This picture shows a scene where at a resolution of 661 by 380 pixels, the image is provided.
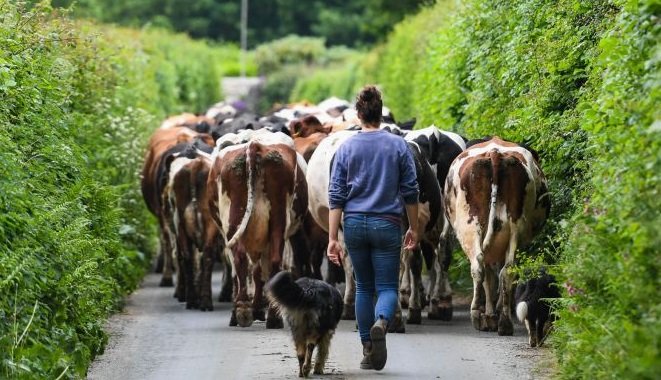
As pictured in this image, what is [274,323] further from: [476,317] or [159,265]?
[159,265]

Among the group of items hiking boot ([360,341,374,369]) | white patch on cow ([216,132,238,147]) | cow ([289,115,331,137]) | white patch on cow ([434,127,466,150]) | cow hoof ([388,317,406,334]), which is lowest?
cow hoof ([388,317,406,334])

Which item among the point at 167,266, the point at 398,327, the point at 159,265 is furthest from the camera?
the point at 159,265

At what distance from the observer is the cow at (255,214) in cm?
1538

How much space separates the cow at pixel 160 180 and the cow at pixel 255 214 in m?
3.80

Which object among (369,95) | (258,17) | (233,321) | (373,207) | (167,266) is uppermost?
(369,95)

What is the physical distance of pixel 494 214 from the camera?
14.2 m

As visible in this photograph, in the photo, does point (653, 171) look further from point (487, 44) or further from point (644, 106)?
point (487, 44)

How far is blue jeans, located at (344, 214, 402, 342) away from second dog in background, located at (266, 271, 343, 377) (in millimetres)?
386

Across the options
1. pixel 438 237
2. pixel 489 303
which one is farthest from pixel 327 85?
pixel 489 303

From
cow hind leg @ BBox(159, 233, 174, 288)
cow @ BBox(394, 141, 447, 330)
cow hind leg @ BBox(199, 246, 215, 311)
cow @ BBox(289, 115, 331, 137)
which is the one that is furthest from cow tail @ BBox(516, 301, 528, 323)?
cow hind leg @ BBox(159, 233, 174, 288)

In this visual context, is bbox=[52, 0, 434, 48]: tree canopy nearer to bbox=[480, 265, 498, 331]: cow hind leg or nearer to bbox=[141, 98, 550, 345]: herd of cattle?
bbox=[141, 98, 550, 345]: herd of cattle

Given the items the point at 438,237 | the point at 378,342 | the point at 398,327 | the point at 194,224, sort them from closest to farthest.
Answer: the point at 378,342, the point at 398,327, the point at 438,237, the point at 194,224

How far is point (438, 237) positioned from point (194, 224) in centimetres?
328

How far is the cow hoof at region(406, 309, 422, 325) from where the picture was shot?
15562mm
